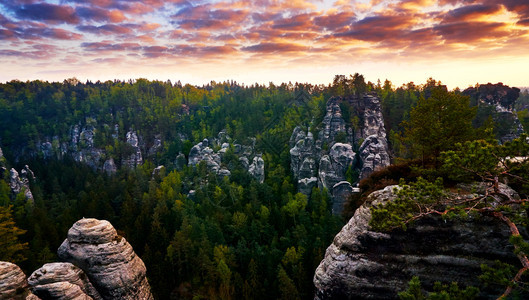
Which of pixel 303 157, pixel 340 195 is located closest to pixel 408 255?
pixel 340 195

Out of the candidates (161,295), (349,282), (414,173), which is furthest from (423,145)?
(161,295)

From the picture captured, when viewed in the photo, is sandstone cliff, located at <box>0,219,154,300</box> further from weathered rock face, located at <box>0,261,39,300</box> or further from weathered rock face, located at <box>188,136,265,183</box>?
weathered rock face, located at <box>188,136,265,183</box>

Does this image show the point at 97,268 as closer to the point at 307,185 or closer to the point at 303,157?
the point at 307,185

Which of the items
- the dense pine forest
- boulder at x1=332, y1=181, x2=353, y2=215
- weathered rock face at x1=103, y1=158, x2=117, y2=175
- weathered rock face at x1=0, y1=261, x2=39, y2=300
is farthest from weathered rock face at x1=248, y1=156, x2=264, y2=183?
weathered rock face at x1=103, y1=158, x2=117, y2=175

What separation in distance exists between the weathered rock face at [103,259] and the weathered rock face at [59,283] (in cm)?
144

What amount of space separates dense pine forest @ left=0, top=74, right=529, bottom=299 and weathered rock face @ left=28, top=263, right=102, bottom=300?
20.1 metres

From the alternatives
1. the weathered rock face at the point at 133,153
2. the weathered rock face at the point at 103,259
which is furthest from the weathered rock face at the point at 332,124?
the weathered rock face at the point at 133,153

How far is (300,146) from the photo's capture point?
83.2 metres

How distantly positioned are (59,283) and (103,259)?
4737mm

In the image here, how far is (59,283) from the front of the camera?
776 inches

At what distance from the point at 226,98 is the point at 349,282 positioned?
158297 mm

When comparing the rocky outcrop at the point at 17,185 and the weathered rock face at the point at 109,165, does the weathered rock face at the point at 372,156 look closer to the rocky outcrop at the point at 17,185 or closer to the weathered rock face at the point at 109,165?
the rocky outcrop at the point at 17,185

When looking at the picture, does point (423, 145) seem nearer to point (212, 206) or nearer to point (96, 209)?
point (212, 206)

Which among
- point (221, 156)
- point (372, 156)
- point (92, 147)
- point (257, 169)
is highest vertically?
point (372, 156)
